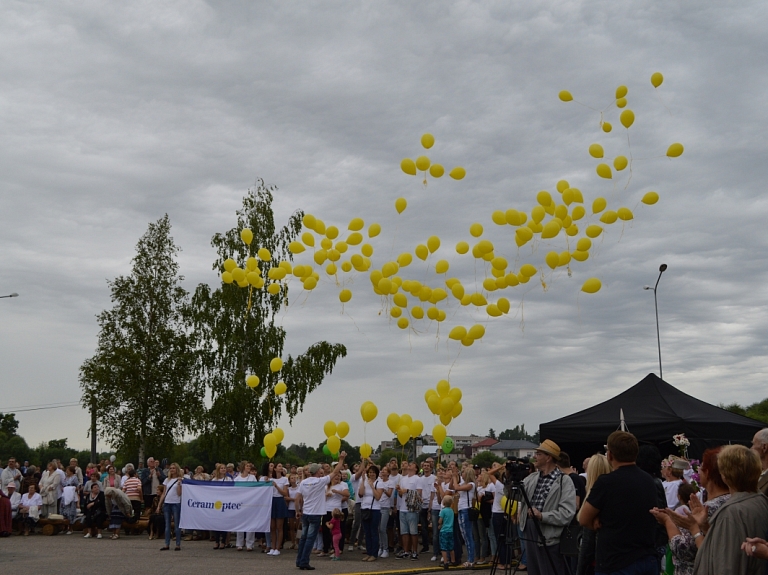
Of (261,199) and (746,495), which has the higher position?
(261,199)

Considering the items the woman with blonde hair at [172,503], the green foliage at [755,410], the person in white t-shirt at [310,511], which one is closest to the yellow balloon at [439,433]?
the person in white t-shirt at [310,511]

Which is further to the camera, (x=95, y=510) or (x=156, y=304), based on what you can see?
(x=156, y=304)

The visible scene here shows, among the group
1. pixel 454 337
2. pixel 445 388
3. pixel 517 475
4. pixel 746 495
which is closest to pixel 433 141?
pixel 454 337

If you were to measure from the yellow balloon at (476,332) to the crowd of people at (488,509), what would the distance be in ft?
5.78

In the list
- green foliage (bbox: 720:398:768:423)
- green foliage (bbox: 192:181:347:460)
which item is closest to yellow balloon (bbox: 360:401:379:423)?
green foliage (bbox: 192:181:347:460)

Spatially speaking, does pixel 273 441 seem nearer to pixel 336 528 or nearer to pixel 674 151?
pixel 336 528

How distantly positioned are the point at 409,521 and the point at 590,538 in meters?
7.44

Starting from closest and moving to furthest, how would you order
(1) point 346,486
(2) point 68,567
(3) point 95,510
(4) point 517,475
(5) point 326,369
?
(4) point 517,475 → (2) point 68,567 → (1) point 346,486 → (3) point 95,510 → (5) point 326,369

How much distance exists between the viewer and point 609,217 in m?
9.38

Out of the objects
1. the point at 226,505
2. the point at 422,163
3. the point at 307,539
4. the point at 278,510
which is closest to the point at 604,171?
the point at 422,163

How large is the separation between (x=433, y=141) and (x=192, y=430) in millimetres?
23466

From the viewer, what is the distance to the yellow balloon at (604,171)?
9.20 m

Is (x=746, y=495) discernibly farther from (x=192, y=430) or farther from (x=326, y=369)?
(x=192, y=430)

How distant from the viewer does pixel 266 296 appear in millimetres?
29734
